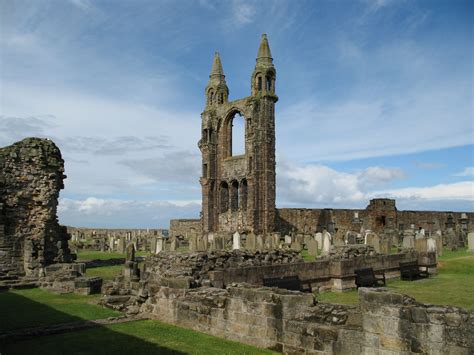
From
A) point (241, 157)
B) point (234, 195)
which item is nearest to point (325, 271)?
point (241, 157)

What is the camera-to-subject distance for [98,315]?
10312mm

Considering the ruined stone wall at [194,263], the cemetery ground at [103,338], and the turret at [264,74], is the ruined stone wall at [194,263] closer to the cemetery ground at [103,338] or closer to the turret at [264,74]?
the cemetery ground at [103,338]

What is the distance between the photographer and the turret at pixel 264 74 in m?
Answer: 38.9

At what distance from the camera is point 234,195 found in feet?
136

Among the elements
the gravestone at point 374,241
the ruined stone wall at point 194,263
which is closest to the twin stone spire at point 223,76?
the gravestone at point 374,241

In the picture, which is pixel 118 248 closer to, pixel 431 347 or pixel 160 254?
pixel 160 254

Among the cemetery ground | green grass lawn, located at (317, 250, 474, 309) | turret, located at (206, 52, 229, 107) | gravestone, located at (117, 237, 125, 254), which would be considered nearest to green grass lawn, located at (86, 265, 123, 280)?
the cemetery ground

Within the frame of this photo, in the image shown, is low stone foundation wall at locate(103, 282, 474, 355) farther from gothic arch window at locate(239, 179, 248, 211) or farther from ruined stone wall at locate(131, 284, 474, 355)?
gothic arch window at locate(239, 179, 248, 211)

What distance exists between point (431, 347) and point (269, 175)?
32927mm

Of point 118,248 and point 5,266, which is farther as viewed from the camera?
point 118,248

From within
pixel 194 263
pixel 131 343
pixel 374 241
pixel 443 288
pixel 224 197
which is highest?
pixel 224 197

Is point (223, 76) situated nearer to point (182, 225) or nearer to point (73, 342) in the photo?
point (182, 225)

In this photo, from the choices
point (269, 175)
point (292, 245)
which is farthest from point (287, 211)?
point (292, 245)

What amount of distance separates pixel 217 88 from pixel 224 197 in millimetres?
10399
